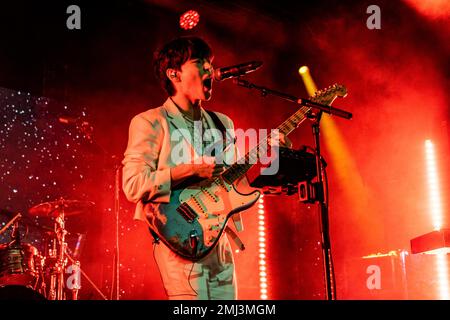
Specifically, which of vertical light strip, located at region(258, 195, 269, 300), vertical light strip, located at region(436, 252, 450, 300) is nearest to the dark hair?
vertical light strip, located at region(258, 195, 269, 300)

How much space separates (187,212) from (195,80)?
836 mm

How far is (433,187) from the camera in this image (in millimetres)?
5824

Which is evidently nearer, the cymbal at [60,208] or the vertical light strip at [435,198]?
the cymbal at [60,208]

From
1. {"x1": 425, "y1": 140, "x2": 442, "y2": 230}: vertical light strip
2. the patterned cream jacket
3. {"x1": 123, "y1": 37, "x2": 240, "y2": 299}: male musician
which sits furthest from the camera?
{"x1": 425, "y1": 140, "x2": 442, "y2": 230}: vertical light strip

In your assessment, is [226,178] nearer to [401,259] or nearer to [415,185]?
[401,259]

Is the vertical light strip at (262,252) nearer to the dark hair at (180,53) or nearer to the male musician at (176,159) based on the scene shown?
the male musician at (176,159)

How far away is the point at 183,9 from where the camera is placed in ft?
20.4

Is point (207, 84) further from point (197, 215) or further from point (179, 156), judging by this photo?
point (197, 215)

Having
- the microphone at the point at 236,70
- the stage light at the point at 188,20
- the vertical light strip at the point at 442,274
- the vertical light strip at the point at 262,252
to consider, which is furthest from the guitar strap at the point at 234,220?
the vertical light strip at the point at 442,274

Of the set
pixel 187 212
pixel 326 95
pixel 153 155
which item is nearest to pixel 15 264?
pixel 153 155

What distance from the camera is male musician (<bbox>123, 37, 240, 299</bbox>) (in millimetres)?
2578

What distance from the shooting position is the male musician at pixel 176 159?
102 inches

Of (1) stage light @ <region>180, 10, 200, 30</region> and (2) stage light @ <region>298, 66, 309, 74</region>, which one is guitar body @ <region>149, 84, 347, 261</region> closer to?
(1) stage light @ <region>180, 10, 200, 30</region>

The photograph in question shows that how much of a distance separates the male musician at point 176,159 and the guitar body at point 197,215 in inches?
1.8
